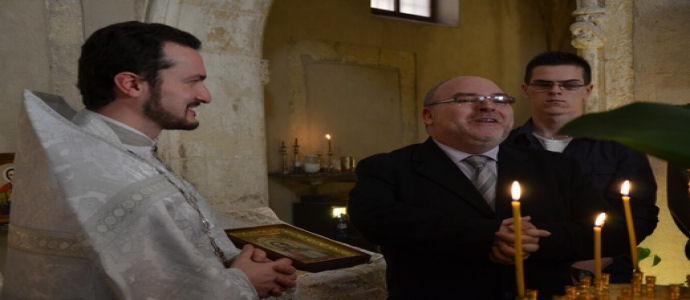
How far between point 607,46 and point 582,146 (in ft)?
6.39

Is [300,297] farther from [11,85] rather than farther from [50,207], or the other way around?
[11,85]

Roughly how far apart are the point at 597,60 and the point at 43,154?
3.78 meters

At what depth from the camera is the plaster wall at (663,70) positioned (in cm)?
392

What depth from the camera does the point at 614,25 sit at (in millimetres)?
4219

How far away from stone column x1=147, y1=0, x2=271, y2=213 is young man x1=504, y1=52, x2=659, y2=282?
2.36 meters

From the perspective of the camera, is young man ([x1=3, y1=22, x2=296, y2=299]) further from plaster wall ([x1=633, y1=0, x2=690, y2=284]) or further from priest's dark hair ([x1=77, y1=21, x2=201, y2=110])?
plaster wall ([x1=633, y1=0, x2=690, y2=284])

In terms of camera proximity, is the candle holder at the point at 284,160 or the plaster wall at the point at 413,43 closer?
the candle holder at the point at 284,160

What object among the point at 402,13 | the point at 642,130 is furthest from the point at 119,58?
the point at 402,13

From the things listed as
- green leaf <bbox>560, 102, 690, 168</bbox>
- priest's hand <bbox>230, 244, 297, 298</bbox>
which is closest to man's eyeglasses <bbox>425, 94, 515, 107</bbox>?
priest's hand <bbox>230, 244, 297, 298</bbox>

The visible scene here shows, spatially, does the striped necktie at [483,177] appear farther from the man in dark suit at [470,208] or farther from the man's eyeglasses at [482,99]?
the man's eyeglasses at [482,99]

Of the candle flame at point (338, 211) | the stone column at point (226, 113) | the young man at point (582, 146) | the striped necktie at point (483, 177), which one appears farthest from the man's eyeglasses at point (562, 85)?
the candle flame at point (338, 211)

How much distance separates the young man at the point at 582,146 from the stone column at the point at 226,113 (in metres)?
2.36

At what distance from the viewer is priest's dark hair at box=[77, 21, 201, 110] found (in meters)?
1.82

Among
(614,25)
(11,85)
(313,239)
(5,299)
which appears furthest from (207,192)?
(614,25)
